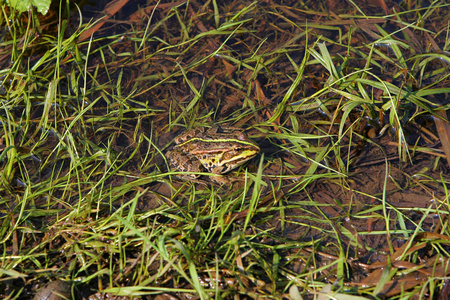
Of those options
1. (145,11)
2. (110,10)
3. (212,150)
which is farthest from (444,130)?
(110,10)

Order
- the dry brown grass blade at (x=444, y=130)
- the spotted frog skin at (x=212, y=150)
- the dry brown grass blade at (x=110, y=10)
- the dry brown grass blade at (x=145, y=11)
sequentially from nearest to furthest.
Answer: the dry brown grass blade at (x=444, y=130) → the spotted frog skin at (x=212, y=150) → the dry brown grass blade at (x=110, y=10) → the dry brown grass blade at (x=145, y=11)

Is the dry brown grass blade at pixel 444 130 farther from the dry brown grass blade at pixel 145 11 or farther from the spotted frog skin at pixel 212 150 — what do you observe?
the dry brown grass blade at pixel 145 11

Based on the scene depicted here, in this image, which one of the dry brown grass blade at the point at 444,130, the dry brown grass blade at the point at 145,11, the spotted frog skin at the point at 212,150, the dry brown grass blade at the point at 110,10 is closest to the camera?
the dry brown grass blade at the point at 444,130

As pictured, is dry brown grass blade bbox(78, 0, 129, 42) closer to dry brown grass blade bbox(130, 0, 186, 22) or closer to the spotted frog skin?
dry brown grass blade bbox(130, 0, 186, 22)

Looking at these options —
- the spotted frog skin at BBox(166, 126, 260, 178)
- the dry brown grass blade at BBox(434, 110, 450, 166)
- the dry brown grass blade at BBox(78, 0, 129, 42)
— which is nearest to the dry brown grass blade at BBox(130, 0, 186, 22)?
the dry brown grass blade at BBox(78, 0, 129, 42)

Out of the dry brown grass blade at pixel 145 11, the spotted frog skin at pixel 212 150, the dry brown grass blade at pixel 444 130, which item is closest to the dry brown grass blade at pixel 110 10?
the dry brown grass blade at pixel 145 11

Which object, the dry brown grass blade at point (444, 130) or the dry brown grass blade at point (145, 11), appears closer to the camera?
the dry brown grass blade at point (444, 130)

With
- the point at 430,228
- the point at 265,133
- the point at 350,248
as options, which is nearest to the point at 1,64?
the point at 265,133

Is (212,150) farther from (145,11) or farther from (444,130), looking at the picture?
(145,11)

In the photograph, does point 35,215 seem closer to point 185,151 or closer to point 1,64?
point 185,151
